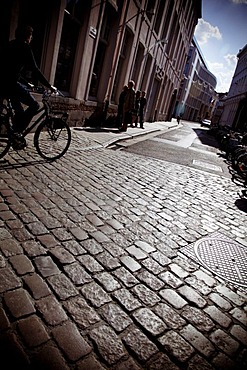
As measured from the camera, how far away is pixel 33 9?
618cm

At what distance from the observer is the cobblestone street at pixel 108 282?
1.62 metres

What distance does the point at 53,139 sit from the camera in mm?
5266

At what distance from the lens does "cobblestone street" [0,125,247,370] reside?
5.30 ft

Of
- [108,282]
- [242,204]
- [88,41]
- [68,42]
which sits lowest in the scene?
[108,282]

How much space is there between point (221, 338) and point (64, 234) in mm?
1733

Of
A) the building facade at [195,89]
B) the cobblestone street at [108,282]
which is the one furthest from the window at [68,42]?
the building facade at [195,89]

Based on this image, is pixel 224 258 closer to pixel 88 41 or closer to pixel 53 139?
pixel 53 139

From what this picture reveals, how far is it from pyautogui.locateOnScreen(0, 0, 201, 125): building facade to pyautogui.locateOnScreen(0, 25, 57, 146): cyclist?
183cm

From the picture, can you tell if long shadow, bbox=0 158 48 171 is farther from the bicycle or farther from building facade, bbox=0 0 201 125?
building facade, bbox=0 0 201 125

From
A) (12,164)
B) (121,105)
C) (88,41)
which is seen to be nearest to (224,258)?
(12,164)

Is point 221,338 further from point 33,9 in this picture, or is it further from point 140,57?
point 140,57

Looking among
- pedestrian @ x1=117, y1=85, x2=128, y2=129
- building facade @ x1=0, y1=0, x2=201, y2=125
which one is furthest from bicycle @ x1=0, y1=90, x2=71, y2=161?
pedestrian @ x1=117, y1=85, x2=128, y2=129

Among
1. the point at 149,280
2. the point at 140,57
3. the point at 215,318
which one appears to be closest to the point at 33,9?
the point at 149,280

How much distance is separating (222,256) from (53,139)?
12.9 feet
